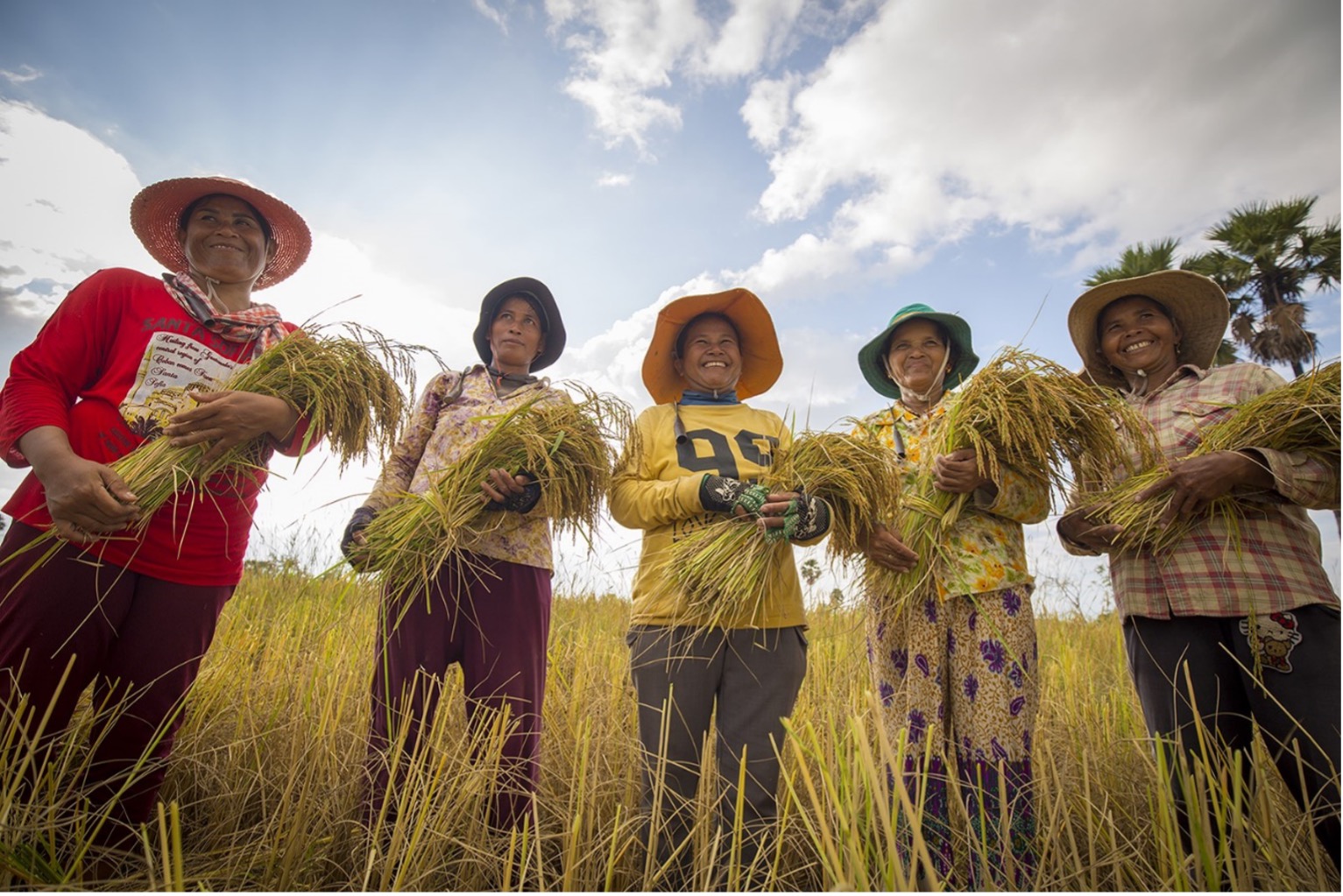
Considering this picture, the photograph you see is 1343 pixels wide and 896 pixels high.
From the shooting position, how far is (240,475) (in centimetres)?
201

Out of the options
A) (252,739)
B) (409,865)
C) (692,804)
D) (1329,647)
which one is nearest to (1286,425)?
(1329,647)

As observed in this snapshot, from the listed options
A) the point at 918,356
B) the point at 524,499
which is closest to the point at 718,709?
the point at 524,499

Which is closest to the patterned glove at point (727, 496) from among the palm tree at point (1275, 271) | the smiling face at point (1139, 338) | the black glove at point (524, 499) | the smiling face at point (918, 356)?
the black glove at point (524, 499)

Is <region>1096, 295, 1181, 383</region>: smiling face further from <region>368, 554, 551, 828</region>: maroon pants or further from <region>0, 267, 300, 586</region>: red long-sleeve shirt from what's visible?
<region>0, 267, 300, 586</region>: red long-sleeve shirt

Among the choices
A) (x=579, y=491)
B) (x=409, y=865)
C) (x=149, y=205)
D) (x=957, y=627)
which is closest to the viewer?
(x=409, y=865)

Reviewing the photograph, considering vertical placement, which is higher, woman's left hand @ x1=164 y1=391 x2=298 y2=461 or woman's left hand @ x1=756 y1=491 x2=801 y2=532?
woman's left hand @ x1=164 y1=391 x2=298 y2=461

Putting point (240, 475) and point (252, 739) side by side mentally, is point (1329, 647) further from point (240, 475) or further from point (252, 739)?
point (252, 739)

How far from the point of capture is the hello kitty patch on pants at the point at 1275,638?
70.9 inches

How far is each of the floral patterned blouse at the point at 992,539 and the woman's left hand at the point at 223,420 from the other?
209 cm

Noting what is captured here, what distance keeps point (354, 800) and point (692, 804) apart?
1117 millimetres

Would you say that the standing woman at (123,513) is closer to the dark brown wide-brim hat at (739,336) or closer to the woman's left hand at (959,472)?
the dark brown wide-brim hat at (739,336)

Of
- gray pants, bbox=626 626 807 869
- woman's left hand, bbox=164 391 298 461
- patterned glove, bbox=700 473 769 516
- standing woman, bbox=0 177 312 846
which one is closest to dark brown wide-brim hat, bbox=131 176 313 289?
standing woman, bbox=0 177 312 846

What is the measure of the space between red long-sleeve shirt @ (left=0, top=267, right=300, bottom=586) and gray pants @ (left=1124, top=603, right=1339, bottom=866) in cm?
277

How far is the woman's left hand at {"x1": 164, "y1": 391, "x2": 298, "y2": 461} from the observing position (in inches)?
69.7
